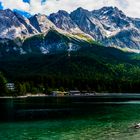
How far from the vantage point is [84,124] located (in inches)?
3898

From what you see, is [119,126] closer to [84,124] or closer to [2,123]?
[84,124]

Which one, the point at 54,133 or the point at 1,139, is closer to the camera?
the point at 1,139

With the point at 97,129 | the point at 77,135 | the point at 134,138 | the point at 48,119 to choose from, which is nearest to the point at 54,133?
the point at 77,135

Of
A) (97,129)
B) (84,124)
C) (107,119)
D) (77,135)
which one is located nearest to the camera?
(77,135)

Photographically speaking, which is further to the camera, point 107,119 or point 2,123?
point 107,119

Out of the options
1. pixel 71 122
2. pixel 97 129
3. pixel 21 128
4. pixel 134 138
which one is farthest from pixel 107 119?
pixel 134 138

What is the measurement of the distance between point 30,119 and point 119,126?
29502 mm

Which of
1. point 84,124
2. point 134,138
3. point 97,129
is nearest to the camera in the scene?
point 134,138

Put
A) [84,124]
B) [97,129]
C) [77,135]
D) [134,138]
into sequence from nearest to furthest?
[134,138]
[77,135]
[97,129]
[84,124]

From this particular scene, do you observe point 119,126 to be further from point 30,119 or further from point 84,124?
point 30,119

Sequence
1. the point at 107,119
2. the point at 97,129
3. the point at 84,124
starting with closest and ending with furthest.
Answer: the point at 97,129
the point at 84,124
the point at 107,119

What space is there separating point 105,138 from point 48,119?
37.7 m

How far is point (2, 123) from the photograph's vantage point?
102 m

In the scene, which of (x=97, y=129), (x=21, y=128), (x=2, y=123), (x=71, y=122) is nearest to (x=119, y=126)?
(x=97, y=129)
